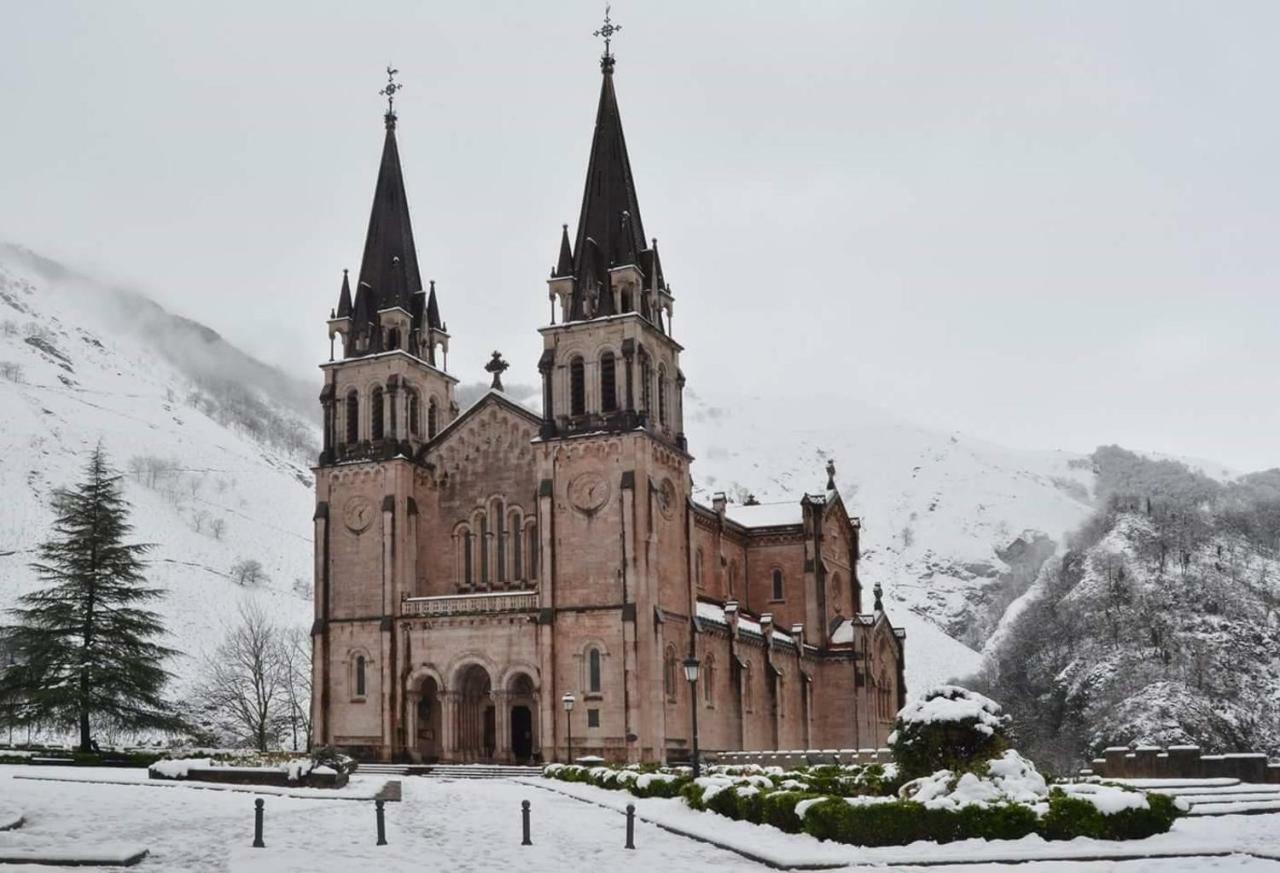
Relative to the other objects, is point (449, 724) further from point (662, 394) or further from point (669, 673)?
point (662, 394)

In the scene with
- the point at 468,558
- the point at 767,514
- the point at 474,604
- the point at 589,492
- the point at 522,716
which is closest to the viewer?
the point at 589,492

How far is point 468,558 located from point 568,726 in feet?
39.6

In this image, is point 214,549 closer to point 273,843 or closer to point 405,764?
point 405,764

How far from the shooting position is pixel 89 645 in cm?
6000

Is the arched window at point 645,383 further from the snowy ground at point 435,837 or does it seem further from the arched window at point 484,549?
the snowy ground at point 435,837

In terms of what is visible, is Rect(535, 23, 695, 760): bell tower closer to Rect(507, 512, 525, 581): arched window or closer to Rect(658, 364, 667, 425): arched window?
Rect(658, 364, 667, 425): arched window

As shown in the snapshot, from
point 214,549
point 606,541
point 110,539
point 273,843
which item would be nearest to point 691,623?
point 606,541

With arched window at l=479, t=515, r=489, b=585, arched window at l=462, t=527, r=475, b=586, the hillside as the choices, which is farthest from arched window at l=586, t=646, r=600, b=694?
the hillside

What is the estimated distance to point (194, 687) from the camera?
112000 millimetres

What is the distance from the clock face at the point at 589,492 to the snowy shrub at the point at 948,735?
3039 cm

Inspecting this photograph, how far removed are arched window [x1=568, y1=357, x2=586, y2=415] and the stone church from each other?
0.09 meters

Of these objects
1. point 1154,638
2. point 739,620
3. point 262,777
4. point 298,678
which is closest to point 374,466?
point 739,620

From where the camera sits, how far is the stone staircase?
177ft

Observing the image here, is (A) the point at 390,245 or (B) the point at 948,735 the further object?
(A) the point at 390,245
